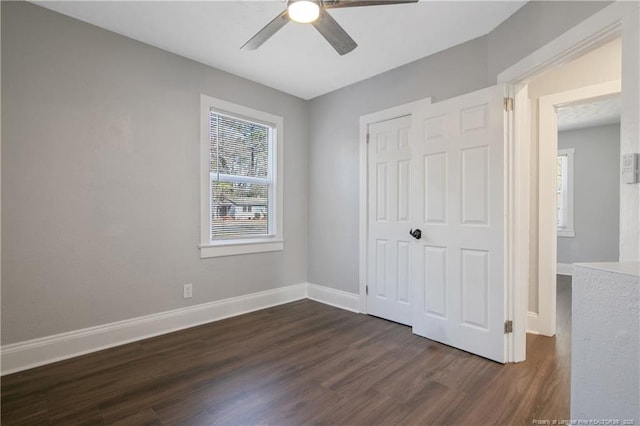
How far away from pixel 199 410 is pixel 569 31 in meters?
3.09

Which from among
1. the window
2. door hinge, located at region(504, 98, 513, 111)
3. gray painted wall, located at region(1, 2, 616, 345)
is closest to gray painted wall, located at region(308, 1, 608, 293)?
gray painted wall, located at region(1, 2, 616, 345)

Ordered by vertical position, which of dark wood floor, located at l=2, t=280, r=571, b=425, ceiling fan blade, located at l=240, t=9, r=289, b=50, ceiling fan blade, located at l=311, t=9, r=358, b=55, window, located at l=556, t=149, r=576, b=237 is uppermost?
ceiling fan blade, located at l=240, t=9, r=289, b=50

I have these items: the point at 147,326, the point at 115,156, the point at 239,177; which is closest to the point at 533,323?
the point at 239,177

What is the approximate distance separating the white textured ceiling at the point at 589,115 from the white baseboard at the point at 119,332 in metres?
4.72

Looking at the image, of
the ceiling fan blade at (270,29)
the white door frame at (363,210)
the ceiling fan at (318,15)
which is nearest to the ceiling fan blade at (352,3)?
the ceiling fan at (318,15)

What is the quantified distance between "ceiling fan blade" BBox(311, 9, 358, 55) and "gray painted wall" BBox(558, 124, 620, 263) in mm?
5491

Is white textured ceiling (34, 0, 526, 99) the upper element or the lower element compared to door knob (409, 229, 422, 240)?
upper

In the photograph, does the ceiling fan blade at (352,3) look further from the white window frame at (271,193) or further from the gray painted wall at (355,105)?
the white window frame at (271,193)

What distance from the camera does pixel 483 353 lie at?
2.36 meters

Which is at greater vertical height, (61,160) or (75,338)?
(61,160)

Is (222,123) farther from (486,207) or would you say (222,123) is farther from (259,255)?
(486,207)

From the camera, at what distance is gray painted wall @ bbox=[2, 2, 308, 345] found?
213 centimetres

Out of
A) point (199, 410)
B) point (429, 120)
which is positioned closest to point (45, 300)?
point (199, 410)

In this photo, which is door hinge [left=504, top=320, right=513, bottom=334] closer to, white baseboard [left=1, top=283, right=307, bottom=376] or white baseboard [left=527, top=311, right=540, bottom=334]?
white baseboard [left=527, top=311, right=540, bottom=334]
